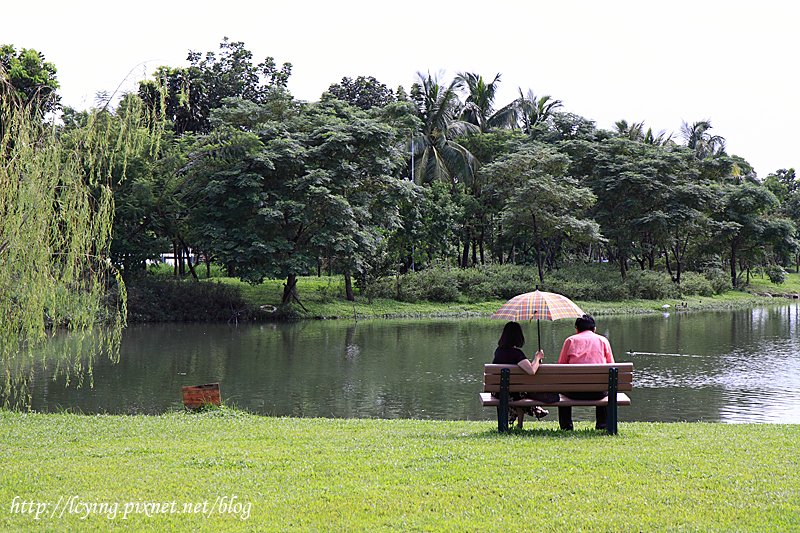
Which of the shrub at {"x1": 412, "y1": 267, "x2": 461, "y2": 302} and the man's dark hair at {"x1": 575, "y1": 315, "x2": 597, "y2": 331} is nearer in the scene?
the man's dark hair at {"x1": 575, "y1": 315, "x2": 597, "y2": 331}

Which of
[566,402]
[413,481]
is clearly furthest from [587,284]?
[413,481]

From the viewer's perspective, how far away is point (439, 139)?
48.4 metres

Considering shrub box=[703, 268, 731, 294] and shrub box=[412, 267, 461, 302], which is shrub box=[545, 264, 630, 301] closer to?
shrub box=[412, 267, 461, 302]

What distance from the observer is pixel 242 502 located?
5734 millimetres

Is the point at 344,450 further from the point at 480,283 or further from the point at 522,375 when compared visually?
the point at 480,283

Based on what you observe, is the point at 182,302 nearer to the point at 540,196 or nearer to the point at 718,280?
the point at 540,196

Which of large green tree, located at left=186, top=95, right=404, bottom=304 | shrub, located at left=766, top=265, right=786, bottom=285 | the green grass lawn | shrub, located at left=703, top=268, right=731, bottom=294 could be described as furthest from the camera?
shrub, located at left=766, top=265, right=786, bottom=285

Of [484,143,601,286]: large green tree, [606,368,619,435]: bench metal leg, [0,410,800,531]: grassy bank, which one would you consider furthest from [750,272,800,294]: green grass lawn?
[0,410,800,531]: grassy bank

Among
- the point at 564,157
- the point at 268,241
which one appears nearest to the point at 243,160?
the point at 268,241

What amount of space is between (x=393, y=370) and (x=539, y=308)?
10.6m

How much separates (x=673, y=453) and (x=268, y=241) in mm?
28979

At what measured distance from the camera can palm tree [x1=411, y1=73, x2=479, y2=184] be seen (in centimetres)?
4734

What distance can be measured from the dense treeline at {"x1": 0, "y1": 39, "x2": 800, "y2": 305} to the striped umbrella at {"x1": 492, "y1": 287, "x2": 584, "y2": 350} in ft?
69.0

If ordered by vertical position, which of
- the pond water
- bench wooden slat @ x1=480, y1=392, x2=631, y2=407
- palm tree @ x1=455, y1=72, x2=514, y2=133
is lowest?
the pond water
